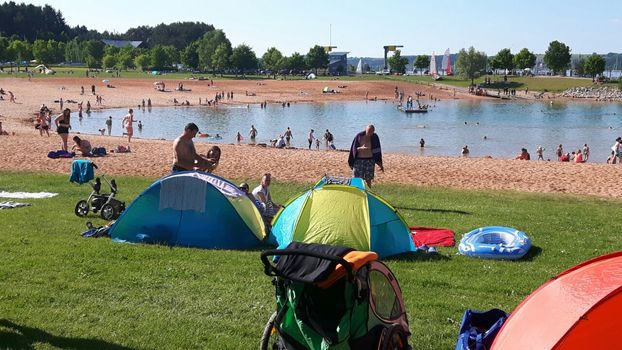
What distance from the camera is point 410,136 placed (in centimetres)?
4725

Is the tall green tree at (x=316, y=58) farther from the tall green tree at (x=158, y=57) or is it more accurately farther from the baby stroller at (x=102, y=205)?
the baby stroller at (x=102, y=205)

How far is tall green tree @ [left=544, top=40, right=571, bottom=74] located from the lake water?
163ft

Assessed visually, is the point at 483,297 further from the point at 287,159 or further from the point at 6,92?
the point at 6,92

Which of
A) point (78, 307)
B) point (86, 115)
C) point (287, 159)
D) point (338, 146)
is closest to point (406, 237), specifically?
point (78, 307)

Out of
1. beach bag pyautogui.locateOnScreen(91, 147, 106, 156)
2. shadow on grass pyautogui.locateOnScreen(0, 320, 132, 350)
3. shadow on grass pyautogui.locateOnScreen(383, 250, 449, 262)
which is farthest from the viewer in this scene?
beach bag pyautogui.locateOnScreen(91, 147, 106, 156)

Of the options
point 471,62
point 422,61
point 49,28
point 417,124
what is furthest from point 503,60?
point 49,28

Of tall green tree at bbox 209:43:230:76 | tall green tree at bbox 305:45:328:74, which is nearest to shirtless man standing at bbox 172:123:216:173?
tall green tree at bbox 209:43:230:76

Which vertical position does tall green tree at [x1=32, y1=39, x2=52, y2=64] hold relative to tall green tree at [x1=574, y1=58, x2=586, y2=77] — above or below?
above

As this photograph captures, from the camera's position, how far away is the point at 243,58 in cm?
13338

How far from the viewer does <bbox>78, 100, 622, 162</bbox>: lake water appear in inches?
1679

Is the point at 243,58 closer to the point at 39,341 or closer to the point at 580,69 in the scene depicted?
the point at 580,69

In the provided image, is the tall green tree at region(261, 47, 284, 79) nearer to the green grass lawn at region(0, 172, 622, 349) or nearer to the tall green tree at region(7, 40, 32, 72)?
the tall green tree at region(7, 40, 32, 72)

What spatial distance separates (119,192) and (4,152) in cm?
1046

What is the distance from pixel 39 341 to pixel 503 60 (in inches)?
5095
